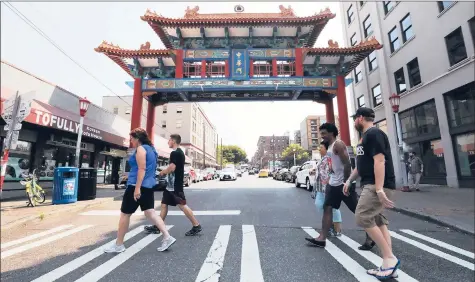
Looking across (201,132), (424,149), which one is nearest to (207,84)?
(424,149)

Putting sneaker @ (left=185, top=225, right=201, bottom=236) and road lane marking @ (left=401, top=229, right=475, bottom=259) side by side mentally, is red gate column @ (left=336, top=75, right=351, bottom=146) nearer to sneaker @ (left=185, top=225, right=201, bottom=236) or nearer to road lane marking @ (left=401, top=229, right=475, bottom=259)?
road lane marking @ (left=401, top=229, right=475, bottom=259)

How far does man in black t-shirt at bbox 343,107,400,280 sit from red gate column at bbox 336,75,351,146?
12.2 meters

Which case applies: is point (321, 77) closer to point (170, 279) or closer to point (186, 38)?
point (186, 38)

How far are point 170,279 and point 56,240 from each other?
9.84 feet

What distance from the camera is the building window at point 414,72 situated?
45.5 ft

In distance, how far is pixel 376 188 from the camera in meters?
2.78

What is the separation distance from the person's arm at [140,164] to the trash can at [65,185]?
6.29 metres

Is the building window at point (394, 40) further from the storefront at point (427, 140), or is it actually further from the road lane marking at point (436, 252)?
the road lane marking at point (436, 252)

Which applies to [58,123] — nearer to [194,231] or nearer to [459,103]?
[194,231]

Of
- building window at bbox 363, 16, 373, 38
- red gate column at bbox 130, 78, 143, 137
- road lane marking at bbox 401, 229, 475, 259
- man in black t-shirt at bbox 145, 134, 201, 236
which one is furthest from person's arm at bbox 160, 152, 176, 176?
building window at bbox 363, 16, 373, 38

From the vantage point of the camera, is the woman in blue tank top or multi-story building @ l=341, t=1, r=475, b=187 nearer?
the woman in blue tank top

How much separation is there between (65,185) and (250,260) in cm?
784

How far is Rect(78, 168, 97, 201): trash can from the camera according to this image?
29.0 ft

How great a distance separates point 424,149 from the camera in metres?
13.2
